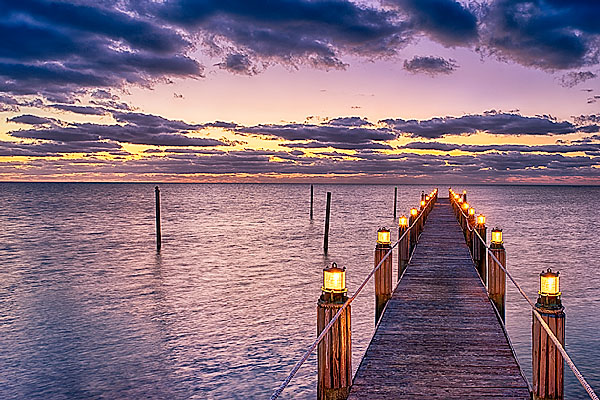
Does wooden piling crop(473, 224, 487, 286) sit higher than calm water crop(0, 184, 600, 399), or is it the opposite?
wooden piling crop(473, 224, 487, 286)

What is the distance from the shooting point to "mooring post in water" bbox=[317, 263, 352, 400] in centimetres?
578

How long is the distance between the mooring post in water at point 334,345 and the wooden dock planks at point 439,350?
0.94ft

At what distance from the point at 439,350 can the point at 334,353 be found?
2.20 metres

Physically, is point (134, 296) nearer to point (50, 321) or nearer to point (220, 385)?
point (50, 321)

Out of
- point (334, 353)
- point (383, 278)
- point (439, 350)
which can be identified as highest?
point (334, 353)

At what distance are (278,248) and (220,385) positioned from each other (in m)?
24.4

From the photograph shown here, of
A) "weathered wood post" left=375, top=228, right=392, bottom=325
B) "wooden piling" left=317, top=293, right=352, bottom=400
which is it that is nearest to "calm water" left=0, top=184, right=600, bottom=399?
"weathered wood post" left=375, top=228, right=392, bottom=325

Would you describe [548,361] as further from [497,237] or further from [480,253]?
[480,253]

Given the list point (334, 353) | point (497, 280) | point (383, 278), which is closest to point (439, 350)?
point (334, 353)

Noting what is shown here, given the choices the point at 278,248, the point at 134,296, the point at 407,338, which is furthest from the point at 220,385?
the point at 278,248

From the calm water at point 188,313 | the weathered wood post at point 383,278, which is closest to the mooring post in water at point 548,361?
the weathered wood post at point 383,278

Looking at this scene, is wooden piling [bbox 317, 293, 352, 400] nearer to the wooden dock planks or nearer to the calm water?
the wooden dock planks

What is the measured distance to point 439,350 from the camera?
287 inches

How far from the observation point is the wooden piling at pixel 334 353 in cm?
577
